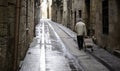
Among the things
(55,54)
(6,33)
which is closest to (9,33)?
(6,33)

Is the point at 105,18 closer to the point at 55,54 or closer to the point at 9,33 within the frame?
the point at 55,54

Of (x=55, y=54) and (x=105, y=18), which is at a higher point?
A: (x=105, y=18)

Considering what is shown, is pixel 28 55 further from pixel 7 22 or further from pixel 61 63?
pixel 7 22

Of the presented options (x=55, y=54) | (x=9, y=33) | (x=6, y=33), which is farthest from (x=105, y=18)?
(x=6, y=33)

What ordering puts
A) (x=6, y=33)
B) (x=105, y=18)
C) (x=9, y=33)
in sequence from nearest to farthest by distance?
(x=6, y=33) < (x=9, y=33) < (x=105, y=18)

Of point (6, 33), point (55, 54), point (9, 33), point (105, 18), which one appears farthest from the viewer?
point (105, 18)

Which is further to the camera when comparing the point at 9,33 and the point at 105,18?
the point at 105,18

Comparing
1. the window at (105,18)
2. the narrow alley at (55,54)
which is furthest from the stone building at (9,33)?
the window at (105,18)

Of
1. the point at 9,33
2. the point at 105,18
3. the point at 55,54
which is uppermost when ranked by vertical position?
the point at 105,18

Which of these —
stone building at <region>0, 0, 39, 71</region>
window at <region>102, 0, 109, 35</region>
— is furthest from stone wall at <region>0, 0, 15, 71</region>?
window at <region>102, 0, 109, 35</region>

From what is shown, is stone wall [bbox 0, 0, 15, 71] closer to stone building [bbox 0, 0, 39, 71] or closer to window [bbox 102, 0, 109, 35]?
stone building [bbox 0, 0, 39, 71]

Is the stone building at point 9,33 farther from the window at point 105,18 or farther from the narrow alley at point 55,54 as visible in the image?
the window at point 105,18

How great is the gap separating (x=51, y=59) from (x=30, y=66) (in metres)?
1.65

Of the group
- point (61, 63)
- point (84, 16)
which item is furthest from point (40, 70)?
point (84, 16)
